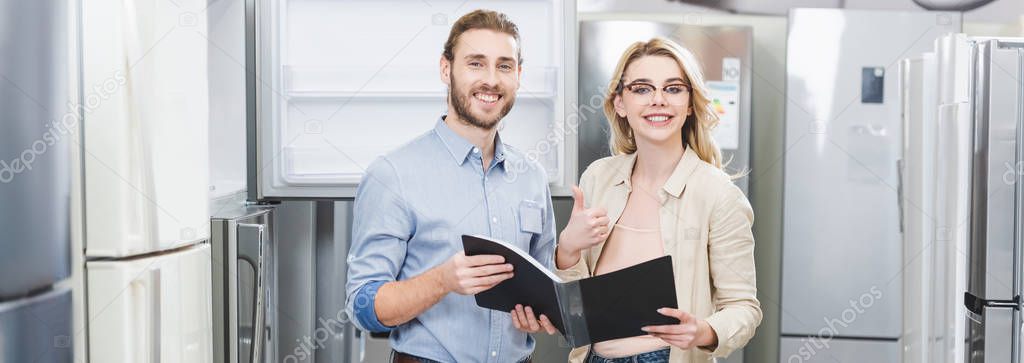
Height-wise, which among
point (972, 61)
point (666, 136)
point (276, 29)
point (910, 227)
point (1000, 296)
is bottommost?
point (1000, 296)

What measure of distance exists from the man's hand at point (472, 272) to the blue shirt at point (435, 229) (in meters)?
0.15

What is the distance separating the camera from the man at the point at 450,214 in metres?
1.46

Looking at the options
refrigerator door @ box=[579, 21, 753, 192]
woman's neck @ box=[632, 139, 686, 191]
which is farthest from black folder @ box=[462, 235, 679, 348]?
refrigerator door @ box=[579, 21, 753, 192]

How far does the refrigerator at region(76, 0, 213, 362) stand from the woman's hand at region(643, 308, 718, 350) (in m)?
0.84

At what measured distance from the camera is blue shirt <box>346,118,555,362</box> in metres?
1.47

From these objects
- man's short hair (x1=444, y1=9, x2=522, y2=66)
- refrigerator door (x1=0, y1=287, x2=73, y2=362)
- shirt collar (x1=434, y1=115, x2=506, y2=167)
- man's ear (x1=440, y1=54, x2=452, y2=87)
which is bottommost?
refrigerator door (x1=0, y1=287, x2=73, y2=362)

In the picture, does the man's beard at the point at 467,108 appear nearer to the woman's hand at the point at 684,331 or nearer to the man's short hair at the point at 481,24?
the man's short hair at the point at 481,24

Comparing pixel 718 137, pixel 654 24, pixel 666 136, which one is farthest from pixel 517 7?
pixel 666 136

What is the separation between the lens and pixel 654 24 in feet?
9.68

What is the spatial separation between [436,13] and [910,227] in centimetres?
152

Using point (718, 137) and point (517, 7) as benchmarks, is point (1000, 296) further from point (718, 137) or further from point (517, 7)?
point (517, 7)

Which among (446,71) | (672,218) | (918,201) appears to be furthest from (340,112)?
(918,201)

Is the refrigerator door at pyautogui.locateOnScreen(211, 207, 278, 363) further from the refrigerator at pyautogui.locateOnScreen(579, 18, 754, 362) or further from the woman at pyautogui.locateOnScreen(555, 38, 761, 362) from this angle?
the refrigerator at pyautogui.locateOnScreen(579, 18, 754, 362)
